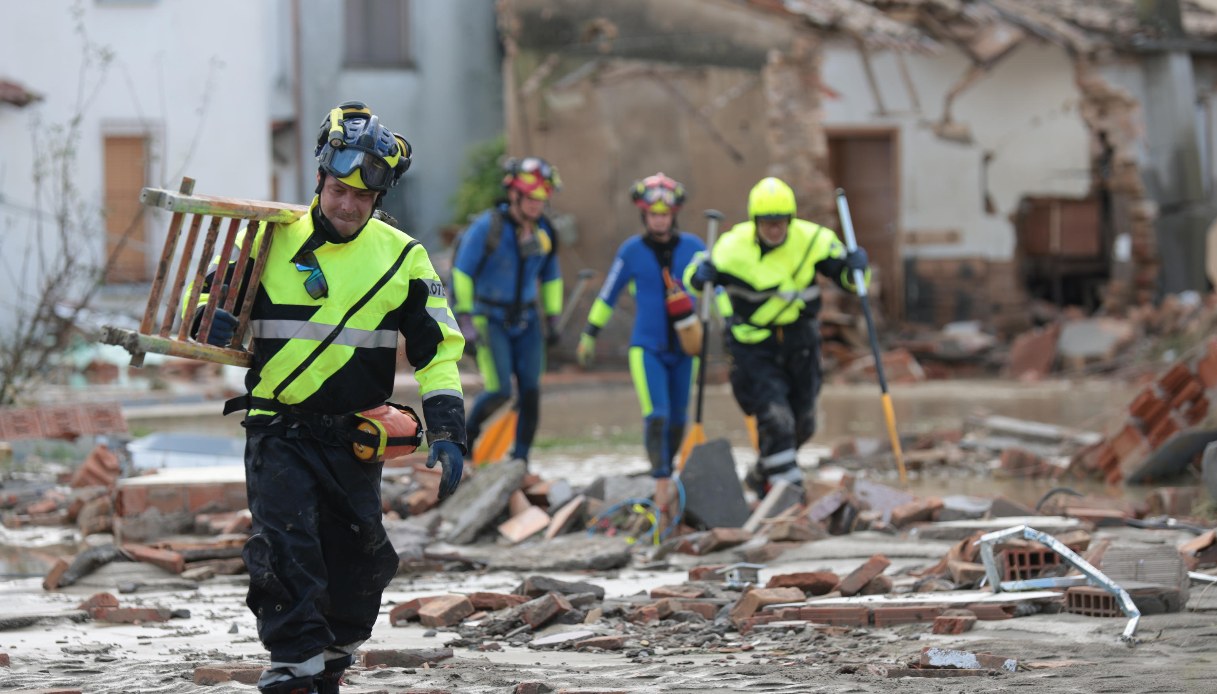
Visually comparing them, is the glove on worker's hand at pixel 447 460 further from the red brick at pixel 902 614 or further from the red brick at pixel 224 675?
the red brick at pixel 902 614

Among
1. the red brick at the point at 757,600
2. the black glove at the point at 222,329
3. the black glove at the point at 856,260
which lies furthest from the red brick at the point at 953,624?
the black glove at the point at 856,260

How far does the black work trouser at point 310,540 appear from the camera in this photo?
5066 millimetres

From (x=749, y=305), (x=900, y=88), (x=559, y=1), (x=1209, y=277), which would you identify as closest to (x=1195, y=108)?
(x=1209, y=277)

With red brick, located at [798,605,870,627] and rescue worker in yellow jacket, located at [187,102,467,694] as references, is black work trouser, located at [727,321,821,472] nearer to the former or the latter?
red brick, located at [798,605,870,627]

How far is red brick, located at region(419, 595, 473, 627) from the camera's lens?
23.0 feet

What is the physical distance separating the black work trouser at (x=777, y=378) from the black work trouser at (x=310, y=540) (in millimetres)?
4791

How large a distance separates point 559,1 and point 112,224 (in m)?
6.82

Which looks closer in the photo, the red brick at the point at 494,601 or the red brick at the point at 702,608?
the red brick at the point at 702,608

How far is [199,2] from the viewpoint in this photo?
906 inches

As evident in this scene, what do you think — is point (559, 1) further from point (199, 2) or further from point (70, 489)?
point (70, 489)

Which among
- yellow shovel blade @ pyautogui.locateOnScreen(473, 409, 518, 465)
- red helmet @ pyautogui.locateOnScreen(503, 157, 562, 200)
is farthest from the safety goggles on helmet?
yellow shovel blade @ pyautogui.locateOnScreen(473, 409, 518, 465)

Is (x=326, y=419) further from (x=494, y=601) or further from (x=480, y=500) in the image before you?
(x=480, y=500)

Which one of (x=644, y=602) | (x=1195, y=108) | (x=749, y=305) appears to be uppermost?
(x=1195, y=108)

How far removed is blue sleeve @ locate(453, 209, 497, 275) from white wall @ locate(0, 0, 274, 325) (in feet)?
39.4
